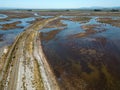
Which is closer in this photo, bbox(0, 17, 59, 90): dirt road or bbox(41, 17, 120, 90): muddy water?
bbox(0, 17, 59, 90): dirt road

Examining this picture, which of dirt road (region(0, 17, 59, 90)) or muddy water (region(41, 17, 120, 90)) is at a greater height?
dirt road (region(0, 17, 59, 90))

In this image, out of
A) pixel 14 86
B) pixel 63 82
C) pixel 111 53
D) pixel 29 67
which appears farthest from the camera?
pixel 111 53

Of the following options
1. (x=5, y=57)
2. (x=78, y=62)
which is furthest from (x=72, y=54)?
(x=5, y=57)

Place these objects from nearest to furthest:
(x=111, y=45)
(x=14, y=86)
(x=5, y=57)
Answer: (x=14, y=86)
(x=5, y=57)
(x=111, y=45)

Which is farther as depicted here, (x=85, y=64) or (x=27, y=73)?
(x=85, y=64)

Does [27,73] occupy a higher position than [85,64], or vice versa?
[27,73]

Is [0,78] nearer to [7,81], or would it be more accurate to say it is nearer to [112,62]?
[7,81]

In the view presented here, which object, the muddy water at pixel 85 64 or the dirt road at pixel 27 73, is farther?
the muddy water at pixel 85 64

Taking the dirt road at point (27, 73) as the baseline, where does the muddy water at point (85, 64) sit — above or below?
below

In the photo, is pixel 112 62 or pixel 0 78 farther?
pixel 112 62

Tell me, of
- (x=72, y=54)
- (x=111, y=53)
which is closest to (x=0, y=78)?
(x=72, y=54)
